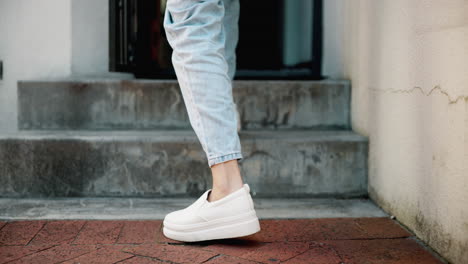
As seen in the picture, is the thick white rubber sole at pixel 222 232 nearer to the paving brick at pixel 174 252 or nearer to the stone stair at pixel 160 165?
the paving brick at pixel 174 252

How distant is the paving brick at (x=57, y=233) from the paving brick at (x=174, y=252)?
0.22m

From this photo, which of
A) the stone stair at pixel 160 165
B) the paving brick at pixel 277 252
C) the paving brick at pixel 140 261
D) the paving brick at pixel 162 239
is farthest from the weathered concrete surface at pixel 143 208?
the paving brick at pixel 140 261

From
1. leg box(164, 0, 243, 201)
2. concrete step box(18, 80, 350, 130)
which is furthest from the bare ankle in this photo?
concrete step box(18, 80, 350, 130)

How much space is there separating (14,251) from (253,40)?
527 cm

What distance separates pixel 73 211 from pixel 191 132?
1.93 ft

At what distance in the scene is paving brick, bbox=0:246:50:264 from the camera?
1317mm

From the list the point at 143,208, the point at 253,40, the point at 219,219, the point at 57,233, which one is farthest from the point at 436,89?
the point at 253,40

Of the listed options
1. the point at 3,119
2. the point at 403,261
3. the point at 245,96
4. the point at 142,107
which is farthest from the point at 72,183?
the point at 403,261

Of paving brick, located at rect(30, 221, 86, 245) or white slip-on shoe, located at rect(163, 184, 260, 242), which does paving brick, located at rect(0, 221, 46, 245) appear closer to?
paving brick, located at rect(30, 221, 86, 245)

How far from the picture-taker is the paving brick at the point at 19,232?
1.45m

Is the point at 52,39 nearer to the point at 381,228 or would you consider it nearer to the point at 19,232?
the point at 19,232

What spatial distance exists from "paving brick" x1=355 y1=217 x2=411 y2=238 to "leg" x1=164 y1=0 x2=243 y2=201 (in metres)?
0.46

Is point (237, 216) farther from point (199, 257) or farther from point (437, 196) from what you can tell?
point (437, 196)

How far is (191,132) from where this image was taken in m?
2.12
